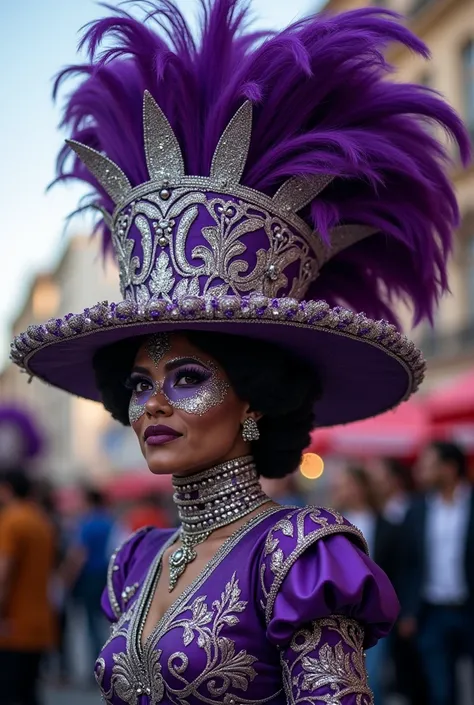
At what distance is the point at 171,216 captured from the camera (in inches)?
102

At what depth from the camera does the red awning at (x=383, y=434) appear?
28.3 ft

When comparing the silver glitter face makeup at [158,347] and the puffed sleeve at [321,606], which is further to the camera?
the silver glitter face makeup at [158,347]

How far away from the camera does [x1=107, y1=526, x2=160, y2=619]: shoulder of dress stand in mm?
2928

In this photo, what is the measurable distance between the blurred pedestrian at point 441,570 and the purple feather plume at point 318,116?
3.46 meters

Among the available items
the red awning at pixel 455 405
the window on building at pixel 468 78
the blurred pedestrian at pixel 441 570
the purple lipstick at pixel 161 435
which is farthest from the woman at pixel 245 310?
the window on building at pixel 468 78

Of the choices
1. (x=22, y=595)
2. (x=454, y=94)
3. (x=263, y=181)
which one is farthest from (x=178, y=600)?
(x=454, y=94)

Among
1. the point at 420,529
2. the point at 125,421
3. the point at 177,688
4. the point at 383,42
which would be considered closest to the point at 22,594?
the point at 420,529

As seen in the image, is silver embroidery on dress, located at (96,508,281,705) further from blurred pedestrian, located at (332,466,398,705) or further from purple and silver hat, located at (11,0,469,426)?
blurred pedestrian, located at (332,466,398,705)

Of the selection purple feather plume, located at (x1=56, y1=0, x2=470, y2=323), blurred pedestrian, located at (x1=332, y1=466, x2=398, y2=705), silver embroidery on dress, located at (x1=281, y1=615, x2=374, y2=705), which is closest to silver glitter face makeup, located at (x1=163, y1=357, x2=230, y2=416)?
purple feather plume, located at (x1=56, y1=0, x2=470, y2=323)

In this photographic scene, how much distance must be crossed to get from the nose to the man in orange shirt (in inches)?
149

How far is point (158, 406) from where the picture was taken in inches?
100

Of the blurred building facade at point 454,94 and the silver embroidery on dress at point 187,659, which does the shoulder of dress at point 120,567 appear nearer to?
the silver embroidery on dress at point 187,659

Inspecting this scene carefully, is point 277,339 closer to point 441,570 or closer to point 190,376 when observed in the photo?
point 190,376

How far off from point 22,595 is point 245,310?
4.36 meters
